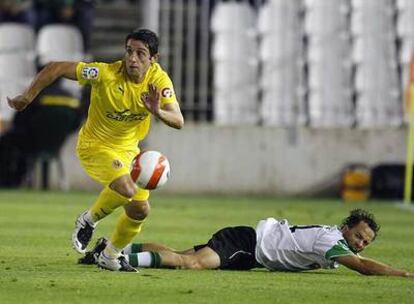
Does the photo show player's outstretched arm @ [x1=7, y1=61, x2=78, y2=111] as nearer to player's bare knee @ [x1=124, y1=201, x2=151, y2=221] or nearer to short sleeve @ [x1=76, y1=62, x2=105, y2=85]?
short sleeve @ [x1=76, y1=62, x2=105, y2=85]

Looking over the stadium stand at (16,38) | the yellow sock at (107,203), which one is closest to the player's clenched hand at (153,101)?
the yellow sock at (107,203)

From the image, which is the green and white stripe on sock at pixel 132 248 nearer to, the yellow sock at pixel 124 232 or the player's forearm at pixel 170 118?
the yellow sock at pixel 124 232

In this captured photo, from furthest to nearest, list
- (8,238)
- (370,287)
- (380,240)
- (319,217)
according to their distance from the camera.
Result: (319,217) < (380,240) < (8,238) < (370,287)

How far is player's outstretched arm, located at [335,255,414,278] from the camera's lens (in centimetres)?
984

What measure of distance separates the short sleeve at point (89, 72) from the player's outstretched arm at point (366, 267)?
2.35m

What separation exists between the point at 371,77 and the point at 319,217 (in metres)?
8.22

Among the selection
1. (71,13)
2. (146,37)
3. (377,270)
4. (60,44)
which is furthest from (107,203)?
(71,13)

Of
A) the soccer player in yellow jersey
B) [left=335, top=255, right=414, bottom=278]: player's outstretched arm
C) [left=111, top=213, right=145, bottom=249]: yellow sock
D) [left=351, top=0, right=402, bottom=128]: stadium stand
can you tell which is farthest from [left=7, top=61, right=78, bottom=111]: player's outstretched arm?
[left=351, top=0, right=402, bottom=128]: stadium stand

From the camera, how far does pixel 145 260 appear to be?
10258mm

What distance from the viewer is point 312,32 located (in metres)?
25.4

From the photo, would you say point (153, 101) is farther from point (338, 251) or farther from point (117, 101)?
point (338, 251)

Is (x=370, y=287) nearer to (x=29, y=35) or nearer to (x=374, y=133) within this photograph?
(x=374, y=133)

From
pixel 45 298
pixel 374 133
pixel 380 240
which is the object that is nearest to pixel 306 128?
pixel 374 133

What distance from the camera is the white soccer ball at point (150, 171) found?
948cm
